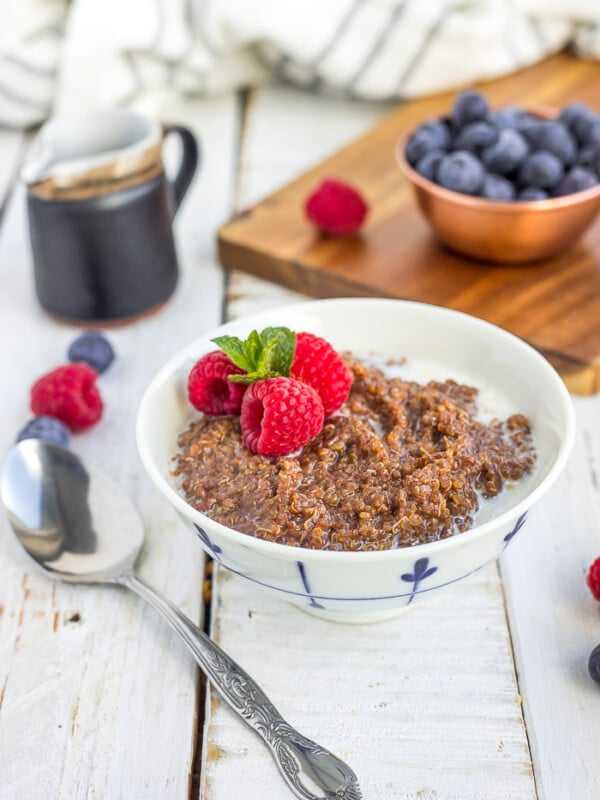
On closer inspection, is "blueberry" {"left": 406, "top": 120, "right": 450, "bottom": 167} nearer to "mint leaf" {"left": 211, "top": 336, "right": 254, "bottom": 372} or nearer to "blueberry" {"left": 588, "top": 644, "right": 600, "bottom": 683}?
"mint leaf" {"left": 211, "top": 336, "right": 254, "bottom": 372}

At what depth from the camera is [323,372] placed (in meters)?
1.07

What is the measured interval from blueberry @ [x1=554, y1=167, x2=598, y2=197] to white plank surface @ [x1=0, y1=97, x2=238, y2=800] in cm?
65

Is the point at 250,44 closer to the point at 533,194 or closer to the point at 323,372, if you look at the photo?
the point at 533,194

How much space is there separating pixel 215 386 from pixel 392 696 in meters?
0.40

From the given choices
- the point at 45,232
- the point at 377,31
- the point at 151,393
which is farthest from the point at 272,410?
the point at 377,31

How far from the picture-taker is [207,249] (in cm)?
181

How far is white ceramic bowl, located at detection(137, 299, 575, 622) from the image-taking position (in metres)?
0.90

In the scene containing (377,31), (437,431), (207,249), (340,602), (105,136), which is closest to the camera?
(340,602)

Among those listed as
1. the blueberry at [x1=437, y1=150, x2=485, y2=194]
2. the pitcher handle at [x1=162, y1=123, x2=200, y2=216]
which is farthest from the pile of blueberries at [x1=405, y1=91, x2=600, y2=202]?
the pitcher handle at [x1=162, y1=123, x2=200, y2=216]

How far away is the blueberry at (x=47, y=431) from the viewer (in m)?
1.31

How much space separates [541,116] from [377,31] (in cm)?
53

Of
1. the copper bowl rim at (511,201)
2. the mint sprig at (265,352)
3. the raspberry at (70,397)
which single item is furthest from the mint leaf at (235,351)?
the copper bowl rim at (511,201)

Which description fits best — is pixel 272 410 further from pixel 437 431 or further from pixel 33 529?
pixel 33 529

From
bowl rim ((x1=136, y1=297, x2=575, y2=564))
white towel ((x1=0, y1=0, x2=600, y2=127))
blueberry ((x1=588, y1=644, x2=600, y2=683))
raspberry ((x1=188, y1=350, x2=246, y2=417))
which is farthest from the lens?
white towel ((x1=0, y1=0, x2=600, y2=127))
